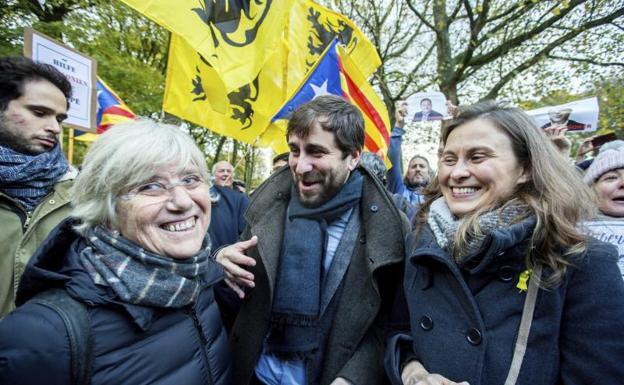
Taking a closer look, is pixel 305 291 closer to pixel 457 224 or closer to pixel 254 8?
pixel 457 224

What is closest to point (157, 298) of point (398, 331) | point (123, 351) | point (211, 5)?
point (123, 351)

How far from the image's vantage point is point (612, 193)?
2.31m

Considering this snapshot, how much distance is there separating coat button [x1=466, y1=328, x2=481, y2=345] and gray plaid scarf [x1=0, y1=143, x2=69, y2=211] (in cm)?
223

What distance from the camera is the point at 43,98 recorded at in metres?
2.21

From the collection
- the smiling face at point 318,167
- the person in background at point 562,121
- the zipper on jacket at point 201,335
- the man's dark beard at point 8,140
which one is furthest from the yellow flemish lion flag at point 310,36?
the zipper on jacket at point 201,335

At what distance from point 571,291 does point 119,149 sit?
166cm

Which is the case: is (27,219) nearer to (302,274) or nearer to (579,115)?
(302,274)

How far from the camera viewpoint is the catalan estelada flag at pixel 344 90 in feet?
13.1

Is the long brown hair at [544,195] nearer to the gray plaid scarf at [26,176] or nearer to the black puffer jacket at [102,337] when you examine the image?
the black puffer jacket at [102,337]

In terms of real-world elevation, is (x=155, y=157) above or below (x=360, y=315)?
above

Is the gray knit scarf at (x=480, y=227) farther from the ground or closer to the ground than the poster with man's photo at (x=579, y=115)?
closer to the ground

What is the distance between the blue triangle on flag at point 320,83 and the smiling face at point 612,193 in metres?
2.58

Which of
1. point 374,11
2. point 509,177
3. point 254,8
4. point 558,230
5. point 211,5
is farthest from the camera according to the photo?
point 374,11

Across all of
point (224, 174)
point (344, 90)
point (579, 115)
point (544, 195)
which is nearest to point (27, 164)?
point (544, 195)
